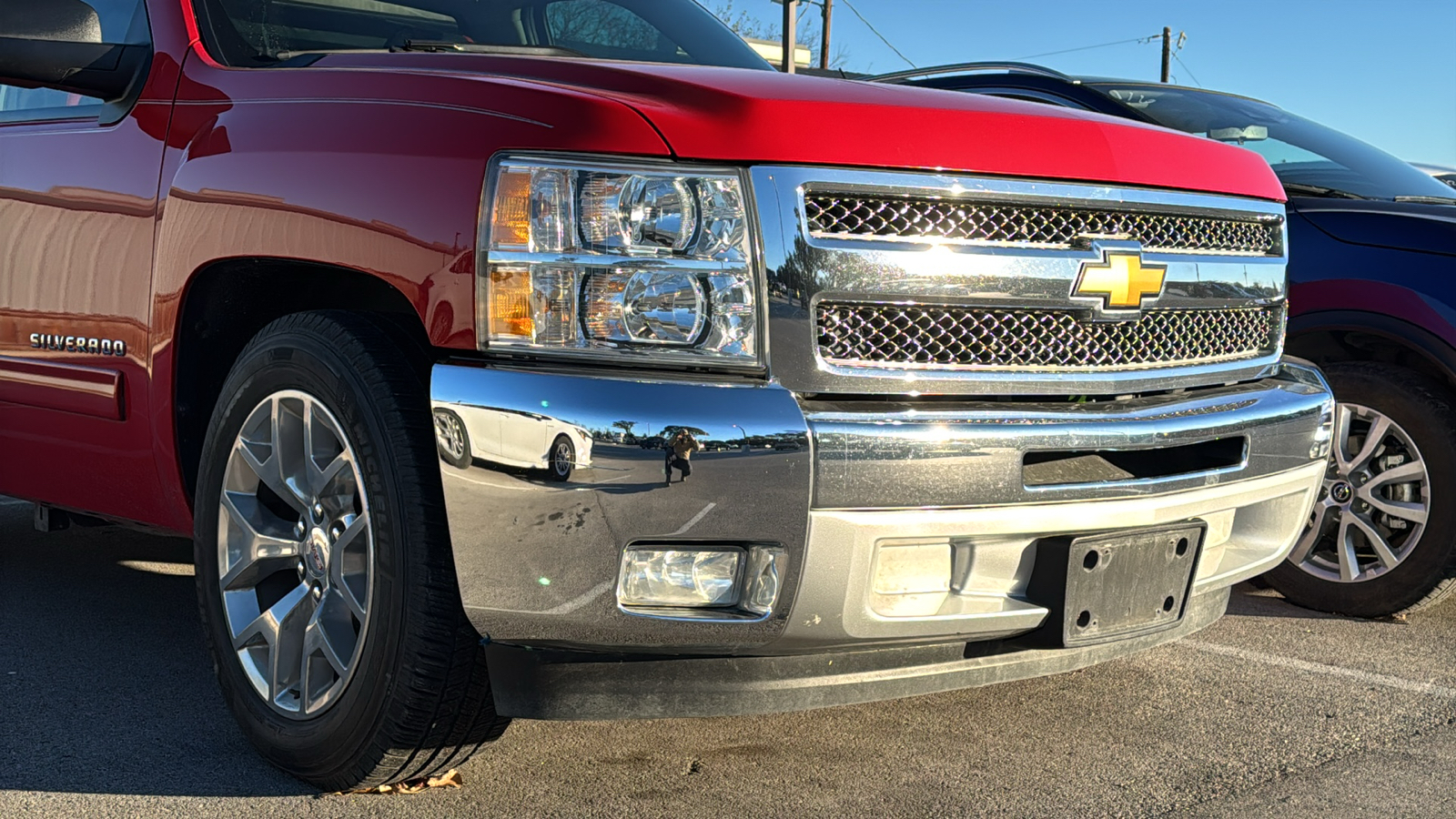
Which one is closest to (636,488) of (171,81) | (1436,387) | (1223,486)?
(1223,486)

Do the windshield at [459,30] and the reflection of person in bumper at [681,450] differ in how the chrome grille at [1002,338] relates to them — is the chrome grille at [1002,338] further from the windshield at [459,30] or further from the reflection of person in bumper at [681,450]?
the windshield at [459,30]

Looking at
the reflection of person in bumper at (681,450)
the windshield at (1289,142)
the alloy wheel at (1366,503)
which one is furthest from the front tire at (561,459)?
the windshield at (1289,142)

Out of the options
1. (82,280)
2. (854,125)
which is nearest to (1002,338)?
(854,125)

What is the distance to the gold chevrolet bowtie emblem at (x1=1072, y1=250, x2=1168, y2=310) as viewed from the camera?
279 cm

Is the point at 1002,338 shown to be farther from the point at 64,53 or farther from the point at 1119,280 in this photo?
the point at 64,53

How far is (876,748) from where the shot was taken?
3.15 meters

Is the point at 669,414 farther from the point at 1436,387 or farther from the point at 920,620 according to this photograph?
the point at 1436,387

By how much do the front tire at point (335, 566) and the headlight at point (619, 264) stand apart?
0.29 m

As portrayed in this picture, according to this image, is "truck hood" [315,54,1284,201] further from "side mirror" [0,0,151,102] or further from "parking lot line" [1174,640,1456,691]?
"parking lot line" [1174,640,1456,691]

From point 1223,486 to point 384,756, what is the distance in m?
1.70

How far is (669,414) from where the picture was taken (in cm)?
234

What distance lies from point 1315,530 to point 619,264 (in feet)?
9.49

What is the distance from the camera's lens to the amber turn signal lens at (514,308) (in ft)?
8.06

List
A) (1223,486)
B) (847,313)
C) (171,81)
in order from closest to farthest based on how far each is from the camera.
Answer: (847,313), (1223,486), (171,81)
